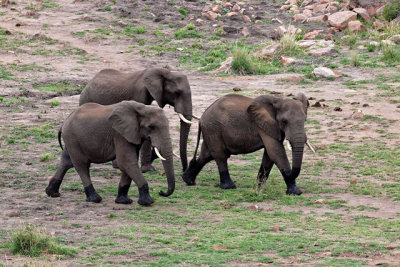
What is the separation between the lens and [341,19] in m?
25.5

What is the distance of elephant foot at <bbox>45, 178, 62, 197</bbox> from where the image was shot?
11383mm

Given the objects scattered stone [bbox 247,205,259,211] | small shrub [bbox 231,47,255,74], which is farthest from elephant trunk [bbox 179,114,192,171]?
small shrub [bbox 231,47,255,74]

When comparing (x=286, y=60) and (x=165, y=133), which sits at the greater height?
(x=165, y=133)

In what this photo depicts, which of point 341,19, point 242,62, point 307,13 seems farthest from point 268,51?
point 307,13

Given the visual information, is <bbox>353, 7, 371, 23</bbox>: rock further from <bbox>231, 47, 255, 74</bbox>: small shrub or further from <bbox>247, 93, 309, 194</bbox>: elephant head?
<bbox>247, 93, 309, 194</bbox>: elephant head

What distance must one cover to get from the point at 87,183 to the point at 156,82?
7.79 feet

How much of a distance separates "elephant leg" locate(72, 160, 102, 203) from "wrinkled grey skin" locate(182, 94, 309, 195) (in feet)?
5.73

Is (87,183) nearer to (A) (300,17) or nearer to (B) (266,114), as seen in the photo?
(B) (266,114)

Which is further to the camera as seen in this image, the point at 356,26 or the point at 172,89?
the point at 356,26

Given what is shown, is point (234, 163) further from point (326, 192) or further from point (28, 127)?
point (28, 127)

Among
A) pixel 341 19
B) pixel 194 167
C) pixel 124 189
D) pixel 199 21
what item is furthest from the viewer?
pixel 199 21

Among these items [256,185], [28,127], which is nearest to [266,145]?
[256,185]

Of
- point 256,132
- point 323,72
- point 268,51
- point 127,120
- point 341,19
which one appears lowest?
point 268,51

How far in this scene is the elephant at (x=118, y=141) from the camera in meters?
10.7
